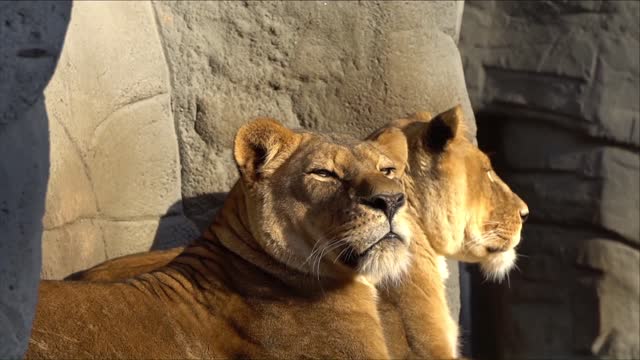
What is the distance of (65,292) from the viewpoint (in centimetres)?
388

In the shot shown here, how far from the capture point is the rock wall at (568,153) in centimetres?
651

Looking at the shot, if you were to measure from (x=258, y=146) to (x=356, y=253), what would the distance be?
51 cm

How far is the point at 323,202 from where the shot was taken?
4.16m

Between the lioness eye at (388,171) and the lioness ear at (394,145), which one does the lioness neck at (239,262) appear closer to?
the lioness eye at (388,171)

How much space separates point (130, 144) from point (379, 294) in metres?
1.21

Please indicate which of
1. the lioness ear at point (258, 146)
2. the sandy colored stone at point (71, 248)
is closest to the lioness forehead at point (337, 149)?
the lioness ear at point (258, 146)

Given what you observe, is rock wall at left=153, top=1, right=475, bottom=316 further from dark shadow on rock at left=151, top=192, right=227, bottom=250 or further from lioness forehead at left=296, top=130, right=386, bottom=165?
lioness forehead at left=296, top=130, right=386, bottom=165

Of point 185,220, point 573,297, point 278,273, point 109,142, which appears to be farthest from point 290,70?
point 573,297

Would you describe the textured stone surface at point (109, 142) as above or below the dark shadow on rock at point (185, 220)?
above

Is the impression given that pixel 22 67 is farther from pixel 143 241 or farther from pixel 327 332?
pixel 143 241

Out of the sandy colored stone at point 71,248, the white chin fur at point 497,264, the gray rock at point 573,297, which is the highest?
the sandy colored stone at point 71,248

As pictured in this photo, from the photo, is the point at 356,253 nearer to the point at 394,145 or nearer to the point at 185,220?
the point at 394,145

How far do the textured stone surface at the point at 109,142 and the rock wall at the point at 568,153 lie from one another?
2.25 metres

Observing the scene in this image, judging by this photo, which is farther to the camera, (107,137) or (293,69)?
(293,69)
